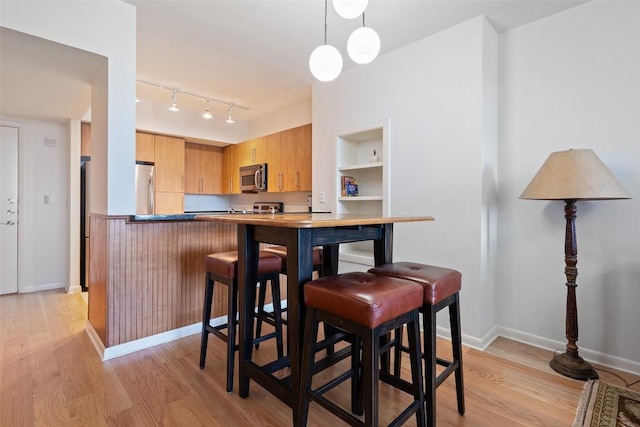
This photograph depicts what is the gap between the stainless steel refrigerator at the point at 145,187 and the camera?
4.24m

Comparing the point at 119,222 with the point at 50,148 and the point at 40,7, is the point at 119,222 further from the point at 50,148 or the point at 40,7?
the point at 50,148

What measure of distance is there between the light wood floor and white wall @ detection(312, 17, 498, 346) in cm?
51

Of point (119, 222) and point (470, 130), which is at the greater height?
point (470, 130)

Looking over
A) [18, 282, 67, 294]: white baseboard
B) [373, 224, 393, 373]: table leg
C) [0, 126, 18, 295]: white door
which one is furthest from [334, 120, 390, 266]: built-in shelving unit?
[0, 126, 18, 295]: white door

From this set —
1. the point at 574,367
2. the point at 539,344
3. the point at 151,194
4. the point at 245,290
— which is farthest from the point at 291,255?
the point at 151,194

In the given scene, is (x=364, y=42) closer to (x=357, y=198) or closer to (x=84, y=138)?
(x=357, y=198)

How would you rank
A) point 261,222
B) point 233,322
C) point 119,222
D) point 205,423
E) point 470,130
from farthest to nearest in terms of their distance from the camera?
point 470,130 → point 119,222 → point 233,322 → point 205,423 → point 261,222

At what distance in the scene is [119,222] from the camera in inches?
86.0

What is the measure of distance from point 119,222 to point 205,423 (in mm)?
1466

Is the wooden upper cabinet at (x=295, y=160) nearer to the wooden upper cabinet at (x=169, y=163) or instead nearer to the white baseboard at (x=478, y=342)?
the wooden upper cabinet at (x=169, y=163)

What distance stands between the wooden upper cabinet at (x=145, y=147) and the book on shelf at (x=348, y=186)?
115 inches

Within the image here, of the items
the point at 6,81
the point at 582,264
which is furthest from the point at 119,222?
the point at 582,264

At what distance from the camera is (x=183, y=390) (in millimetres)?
1776

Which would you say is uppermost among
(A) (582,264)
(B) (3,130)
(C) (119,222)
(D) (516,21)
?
(D) (516,21)
